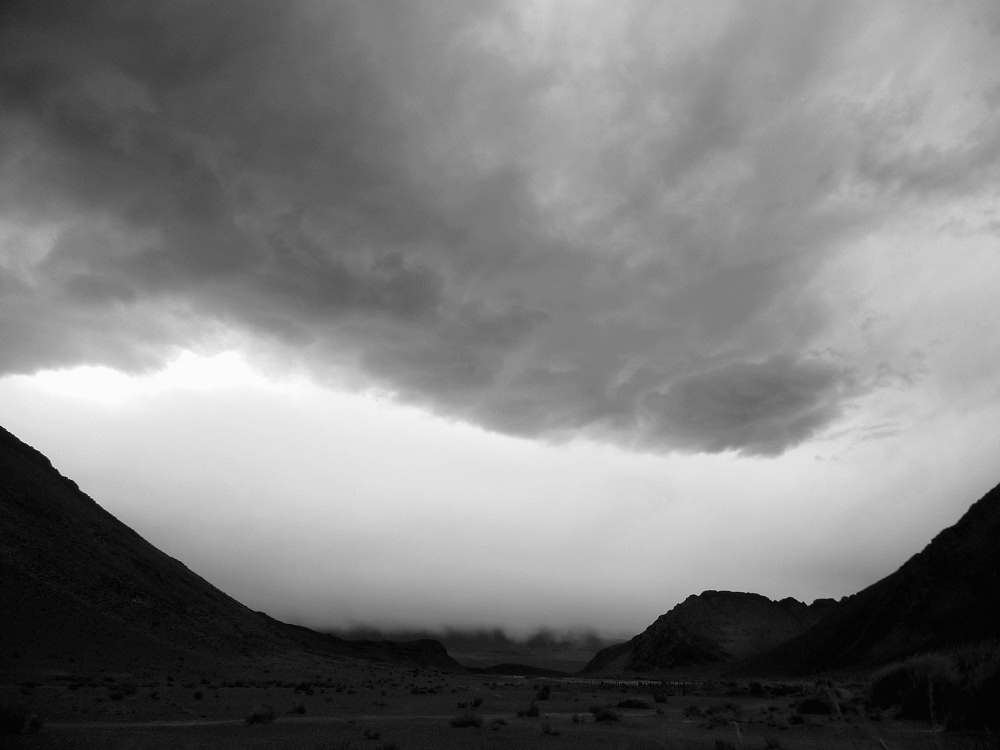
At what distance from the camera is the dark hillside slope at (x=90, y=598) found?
233 feet

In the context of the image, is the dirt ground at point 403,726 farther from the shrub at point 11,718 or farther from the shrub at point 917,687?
the shrub at point 917,687

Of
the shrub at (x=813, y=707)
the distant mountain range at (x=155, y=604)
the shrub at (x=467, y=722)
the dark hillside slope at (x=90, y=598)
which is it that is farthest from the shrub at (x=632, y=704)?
the dark hillside slope at (x=90, y=598)

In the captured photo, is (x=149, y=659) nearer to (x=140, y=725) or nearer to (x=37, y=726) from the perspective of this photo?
(x=140, y=725)

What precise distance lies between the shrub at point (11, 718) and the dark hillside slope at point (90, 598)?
1678 inches

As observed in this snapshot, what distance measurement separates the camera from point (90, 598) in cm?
8438

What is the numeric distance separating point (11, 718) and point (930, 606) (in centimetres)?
10248

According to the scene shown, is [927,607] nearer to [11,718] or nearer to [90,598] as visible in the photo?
[11,718]

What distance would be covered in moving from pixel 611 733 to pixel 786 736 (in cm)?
685

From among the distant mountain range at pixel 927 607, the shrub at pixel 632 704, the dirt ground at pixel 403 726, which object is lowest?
the dirt ground at pixel 403 726

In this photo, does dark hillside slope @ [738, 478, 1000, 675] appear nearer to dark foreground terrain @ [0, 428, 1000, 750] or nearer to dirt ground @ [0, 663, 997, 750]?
dark foreground terrain @ [0, 428, 1000, 750]

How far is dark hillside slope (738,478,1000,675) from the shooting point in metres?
79.2

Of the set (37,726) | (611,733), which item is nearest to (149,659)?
(37,726)

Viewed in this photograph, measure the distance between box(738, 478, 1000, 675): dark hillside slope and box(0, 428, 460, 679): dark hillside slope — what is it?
89.5 meters

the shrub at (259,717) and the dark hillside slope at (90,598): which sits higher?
the dark hillside slope at (90,598)
